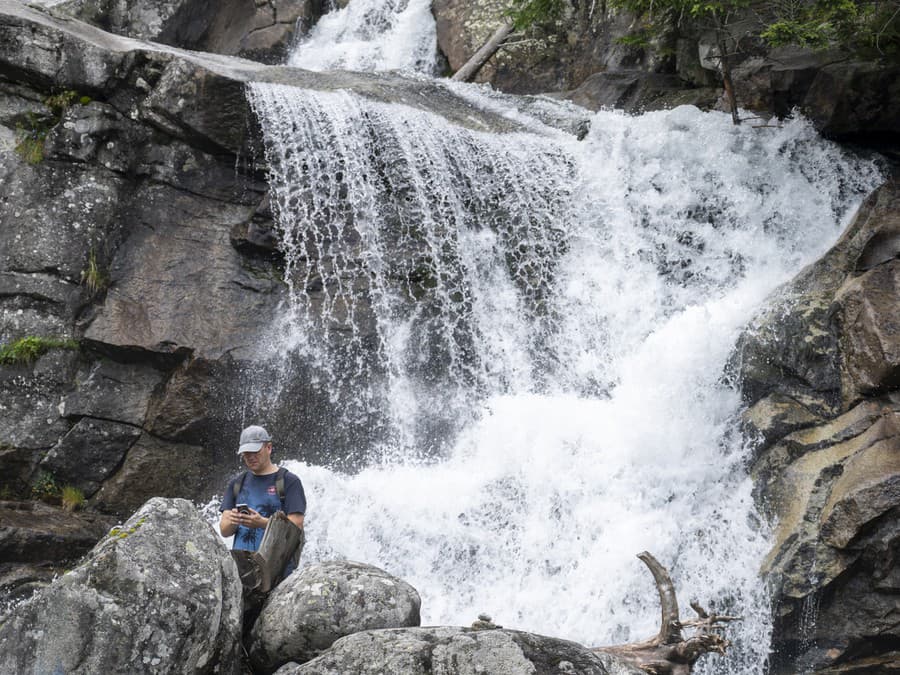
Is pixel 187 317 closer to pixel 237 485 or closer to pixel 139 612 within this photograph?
pixel 237 485

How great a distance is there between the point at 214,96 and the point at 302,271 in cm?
258

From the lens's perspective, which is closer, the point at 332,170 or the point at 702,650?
the point at 702,650

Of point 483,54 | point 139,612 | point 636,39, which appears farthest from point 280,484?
point 483,54

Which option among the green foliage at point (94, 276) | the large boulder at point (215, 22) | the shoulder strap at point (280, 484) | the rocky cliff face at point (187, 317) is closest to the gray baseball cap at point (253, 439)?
the shoulder strap at point (280, 484)

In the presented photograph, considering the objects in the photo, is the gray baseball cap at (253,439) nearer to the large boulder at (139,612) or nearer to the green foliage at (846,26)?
the large boulder at (139,612)

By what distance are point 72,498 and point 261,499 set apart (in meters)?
4.69

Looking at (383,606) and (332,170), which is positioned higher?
(332,170)

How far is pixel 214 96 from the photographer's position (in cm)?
1061

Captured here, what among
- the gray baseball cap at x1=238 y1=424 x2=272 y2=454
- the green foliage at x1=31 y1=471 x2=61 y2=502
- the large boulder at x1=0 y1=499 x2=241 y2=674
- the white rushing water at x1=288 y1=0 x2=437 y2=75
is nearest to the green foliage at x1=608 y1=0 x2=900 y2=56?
the white rushing water at x1=288 y1=0 x2=437 y2=75

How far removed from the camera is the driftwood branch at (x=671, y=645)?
179 inches

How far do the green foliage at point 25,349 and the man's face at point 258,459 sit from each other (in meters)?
5.22

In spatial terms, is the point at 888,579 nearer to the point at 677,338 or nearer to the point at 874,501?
the point at 874,501

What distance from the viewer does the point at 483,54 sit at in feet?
54.9

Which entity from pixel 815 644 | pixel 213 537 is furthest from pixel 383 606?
pixel 815 644
